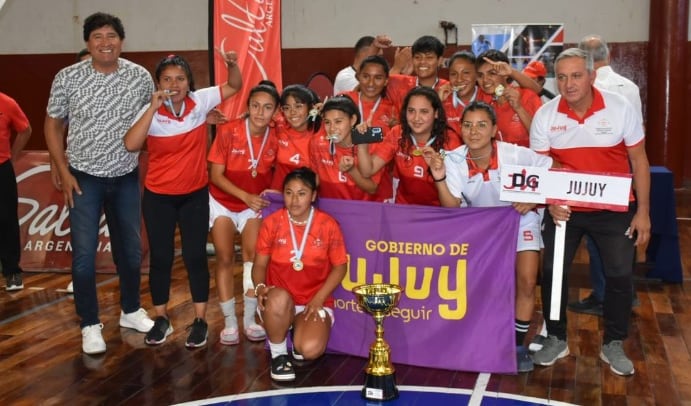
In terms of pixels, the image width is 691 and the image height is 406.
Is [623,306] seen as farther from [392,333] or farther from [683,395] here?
[392,333]

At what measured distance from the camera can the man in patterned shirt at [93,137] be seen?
4.59 meters

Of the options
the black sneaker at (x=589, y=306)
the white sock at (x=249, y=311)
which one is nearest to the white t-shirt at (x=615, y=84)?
the black sneaker at (x=589, y=306)

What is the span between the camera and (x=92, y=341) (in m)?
4.75

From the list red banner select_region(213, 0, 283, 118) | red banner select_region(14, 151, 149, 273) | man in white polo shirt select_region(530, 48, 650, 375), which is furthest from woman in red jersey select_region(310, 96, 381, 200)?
red banner select_region(14, 151, 149, 273)

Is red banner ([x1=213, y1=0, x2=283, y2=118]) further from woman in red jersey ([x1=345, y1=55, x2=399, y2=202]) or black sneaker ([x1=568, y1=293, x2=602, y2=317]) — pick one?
black sneaker ([x1=568, y1=293, x2=602, y2=317])

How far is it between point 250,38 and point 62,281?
2.55 meters

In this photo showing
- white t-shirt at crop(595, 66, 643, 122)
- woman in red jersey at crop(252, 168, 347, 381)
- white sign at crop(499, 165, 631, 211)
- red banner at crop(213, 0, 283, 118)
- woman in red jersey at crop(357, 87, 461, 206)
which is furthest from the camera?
red banner at crop(213, 0, 283, 118)

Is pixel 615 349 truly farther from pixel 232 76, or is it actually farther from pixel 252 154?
pixel 232 76

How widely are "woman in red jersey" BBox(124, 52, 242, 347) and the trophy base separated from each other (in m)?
1.32

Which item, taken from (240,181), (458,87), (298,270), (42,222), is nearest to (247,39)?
(240,181)

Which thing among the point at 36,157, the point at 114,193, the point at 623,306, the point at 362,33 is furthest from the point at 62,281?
the point at 362,33

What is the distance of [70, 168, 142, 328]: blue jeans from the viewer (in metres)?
4.67

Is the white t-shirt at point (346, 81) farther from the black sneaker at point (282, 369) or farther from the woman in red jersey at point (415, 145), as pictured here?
the black sneaker at point (282, 369)

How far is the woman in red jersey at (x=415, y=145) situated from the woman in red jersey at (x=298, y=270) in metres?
0.42
